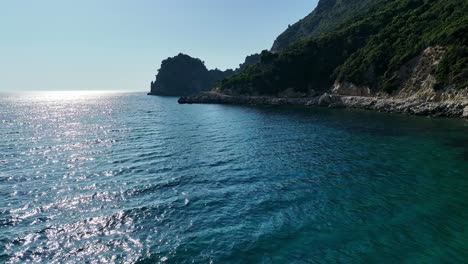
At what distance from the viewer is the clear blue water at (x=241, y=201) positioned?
59.9 feet

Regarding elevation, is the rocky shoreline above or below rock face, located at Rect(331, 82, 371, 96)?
below

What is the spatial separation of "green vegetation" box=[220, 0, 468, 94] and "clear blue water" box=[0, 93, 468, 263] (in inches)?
1457

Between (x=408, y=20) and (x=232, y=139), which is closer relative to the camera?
(x=232, y=139)

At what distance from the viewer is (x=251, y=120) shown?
78500 millimetres

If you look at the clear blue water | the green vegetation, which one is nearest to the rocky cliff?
the green vegetation

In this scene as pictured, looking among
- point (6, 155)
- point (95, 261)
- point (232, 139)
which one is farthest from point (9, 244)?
point (232, 139)

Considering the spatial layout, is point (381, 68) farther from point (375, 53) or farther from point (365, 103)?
point (365, 103)

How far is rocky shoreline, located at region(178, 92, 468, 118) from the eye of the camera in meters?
65.1

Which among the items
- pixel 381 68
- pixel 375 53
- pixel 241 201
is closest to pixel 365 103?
pixel 381 68

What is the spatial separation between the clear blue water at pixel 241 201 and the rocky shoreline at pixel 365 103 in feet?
56.8

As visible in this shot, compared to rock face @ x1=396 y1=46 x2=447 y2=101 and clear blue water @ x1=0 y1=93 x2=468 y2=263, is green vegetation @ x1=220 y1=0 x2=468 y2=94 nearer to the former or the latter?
rock face @ x1=396 y1=46 x2=447 y2=101

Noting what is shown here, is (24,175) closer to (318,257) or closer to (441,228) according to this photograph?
(318,257)

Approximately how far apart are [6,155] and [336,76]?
9833cm

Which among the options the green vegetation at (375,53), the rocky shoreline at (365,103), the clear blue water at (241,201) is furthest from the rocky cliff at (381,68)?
the clear blue water at (241,201)
